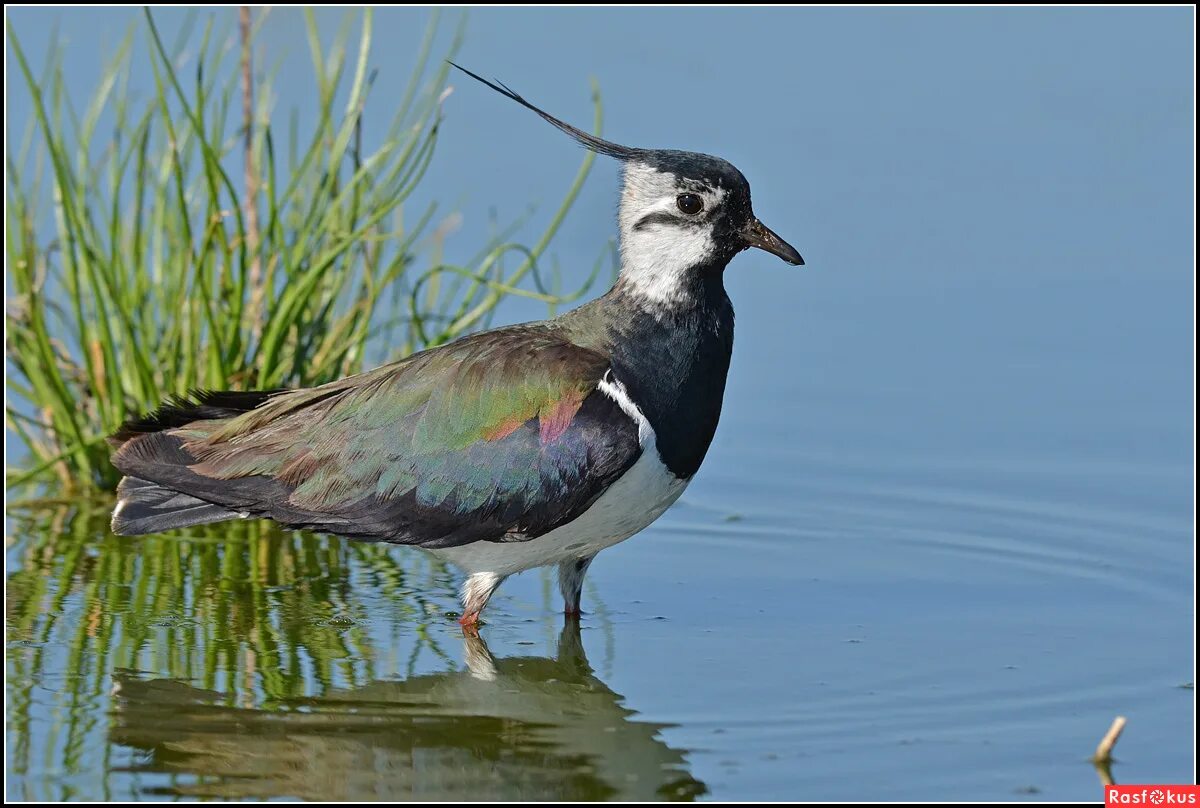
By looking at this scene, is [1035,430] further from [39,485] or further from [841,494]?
[39,485]

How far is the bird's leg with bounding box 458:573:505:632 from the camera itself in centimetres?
675

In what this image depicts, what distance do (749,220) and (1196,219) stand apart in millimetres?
5216

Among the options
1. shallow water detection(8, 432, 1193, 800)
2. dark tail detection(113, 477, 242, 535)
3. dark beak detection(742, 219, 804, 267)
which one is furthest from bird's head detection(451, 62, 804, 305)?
dark tail detection(113, 477, 242, 535)

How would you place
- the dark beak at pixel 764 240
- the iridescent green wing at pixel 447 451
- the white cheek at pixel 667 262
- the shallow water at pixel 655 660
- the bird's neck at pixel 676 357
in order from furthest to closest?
1. the dark beak at pixel 764 240
2. the white cheek at pixel 667 262
3. the bird's neck at pixel 676 357
4. the iridescent green wing at pixel 447 451
5. the shallow water at pixel 655 660

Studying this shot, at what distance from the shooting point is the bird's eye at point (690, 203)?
6891 millimetres

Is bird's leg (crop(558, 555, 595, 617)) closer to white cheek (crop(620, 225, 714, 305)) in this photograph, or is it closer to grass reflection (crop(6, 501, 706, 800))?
grass reflection (crop(6, 501, 706, 800))

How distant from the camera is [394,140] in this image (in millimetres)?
8266

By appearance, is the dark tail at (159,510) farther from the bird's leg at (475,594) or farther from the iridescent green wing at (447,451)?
the bird's leg at (475,594)

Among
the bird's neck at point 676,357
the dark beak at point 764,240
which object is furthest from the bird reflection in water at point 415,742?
the dark beak at point 764,240

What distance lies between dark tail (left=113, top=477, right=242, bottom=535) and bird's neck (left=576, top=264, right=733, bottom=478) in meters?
1.51

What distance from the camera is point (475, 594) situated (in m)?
6.76

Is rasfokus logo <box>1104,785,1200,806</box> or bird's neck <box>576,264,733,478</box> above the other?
bird's neck <box>576,264,733,478</box>

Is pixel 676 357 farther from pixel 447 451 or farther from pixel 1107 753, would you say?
pixel 1107 753

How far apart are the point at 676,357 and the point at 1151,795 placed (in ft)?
7.28
